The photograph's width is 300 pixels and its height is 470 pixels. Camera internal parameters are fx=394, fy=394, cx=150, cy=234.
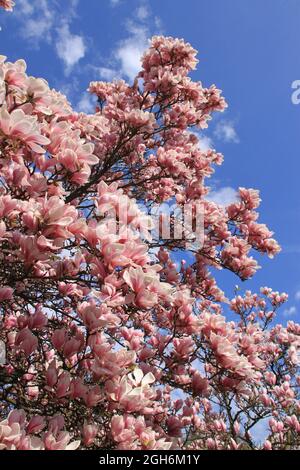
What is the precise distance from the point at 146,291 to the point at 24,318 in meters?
1.09

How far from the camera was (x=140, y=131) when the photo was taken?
5.14 meters

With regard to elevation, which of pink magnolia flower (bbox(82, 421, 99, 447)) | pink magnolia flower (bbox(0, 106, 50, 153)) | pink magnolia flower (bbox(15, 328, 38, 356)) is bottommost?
pink magnolia flower (bbox(82, 421, 99, 447))

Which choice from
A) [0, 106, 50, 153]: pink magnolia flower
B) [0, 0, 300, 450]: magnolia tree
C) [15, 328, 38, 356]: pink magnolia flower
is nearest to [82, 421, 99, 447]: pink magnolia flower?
[0, 0, 300, 450]: magnolia tree

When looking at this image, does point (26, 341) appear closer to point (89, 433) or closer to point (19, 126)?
point (89, 433)

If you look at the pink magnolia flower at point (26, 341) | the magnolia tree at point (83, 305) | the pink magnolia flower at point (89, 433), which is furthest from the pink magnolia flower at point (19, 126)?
the pink magnolia flower at point (89, 433)

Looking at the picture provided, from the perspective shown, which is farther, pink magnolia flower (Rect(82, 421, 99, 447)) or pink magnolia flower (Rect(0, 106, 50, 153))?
pink magnolia flower (Rect(82, 421, 99, 447))

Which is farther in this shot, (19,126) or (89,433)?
(89,433)

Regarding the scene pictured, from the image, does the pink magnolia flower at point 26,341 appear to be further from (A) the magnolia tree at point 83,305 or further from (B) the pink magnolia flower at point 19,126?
(B) the pink magnolia flower at point 19,126

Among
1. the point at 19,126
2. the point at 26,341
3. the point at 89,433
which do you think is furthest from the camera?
the point at 26,341

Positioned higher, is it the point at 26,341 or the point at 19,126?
the point at 19,126

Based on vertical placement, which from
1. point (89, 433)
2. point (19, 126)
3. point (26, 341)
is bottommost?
point (89, 433)

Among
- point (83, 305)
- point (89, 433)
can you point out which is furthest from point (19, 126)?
point (89, 433)

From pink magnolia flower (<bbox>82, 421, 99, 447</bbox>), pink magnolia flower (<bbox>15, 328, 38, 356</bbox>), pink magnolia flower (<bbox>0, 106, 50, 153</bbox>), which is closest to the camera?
pink magnolia flower (<bbox>0, 106, 50, 153</bbox>)

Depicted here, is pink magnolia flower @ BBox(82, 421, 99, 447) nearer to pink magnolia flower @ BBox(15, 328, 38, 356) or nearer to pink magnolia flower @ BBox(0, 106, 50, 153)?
pink magnolia flower @ BBox(15, 328, 38, 356)
